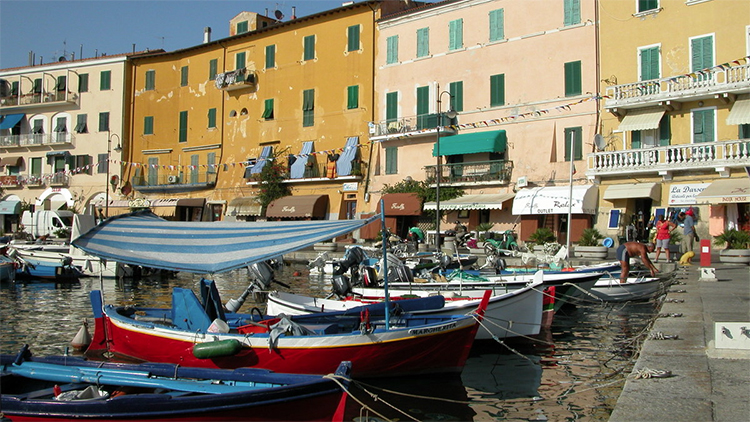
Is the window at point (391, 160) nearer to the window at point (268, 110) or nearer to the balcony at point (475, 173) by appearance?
the balcony at point (475, 173)

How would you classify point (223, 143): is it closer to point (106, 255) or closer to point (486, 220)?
point (486, 220)

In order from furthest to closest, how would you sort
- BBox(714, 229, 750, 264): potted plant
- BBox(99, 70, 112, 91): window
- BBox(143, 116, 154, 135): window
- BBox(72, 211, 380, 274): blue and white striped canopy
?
1. BBox(99, 70, 112, 91): window
2. BBox(143, 116, 154, 135): window
3. BBox(714, 229, 750, 264): potted plant
4. BBox(72, 211, 380, 274): blue and white striped canopy

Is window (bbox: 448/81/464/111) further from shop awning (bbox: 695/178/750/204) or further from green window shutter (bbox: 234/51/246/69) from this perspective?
green window shutter (bbox: 234/51/246/69)

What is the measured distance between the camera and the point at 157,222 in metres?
10.3

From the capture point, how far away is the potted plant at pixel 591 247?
2503cm

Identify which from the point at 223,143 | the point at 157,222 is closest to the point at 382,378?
the point at 157,222

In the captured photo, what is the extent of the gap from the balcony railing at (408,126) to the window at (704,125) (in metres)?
11.9

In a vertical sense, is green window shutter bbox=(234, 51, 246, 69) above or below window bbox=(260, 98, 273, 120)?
above

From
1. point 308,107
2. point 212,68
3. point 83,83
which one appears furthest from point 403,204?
point 83,83

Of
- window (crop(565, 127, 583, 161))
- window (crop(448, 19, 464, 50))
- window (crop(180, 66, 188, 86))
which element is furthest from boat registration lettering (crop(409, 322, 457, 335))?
window (crop(180, 66, 188, 86))

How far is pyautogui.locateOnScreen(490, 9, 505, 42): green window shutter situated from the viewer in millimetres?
33438

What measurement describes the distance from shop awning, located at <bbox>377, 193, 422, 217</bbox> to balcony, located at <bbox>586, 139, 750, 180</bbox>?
9.42m

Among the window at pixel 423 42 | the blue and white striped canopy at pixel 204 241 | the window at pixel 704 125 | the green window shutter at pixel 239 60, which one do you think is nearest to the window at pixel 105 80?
the green window shutter at pixel 239 60

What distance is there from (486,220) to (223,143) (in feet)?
69.8
